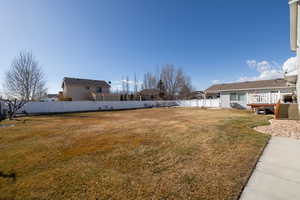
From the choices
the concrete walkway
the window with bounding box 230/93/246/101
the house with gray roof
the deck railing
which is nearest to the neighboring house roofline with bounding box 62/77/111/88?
the house with gray roof

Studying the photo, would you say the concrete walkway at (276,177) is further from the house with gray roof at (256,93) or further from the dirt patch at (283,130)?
the house with gray roof at (256,93)

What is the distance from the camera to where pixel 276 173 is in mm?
2244

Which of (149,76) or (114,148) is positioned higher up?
(149,76)

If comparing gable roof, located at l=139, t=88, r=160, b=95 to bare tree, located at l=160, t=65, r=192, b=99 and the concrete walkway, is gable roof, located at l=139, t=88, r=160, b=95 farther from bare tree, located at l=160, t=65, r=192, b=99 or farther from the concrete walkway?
the concrete walkway

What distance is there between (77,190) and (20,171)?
5.26 ft

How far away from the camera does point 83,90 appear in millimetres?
26469

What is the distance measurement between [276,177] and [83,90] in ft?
97.2

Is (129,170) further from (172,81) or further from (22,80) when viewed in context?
(172,81)

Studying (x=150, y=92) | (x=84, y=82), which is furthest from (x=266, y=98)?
(x=84, y=82)

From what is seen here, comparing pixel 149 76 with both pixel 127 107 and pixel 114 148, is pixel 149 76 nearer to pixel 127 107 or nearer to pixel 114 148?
pixel 127 107

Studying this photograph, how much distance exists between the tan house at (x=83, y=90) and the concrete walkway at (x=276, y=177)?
25686 millimetres

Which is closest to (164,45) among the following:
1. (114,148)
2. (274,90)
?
(274,90)

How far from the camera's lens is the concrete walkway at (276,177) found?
1.72m

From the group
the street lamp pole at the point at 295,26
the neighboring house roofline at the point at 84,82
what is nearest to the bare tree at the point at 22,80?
the neighboring house roofline at the point at 84,82
